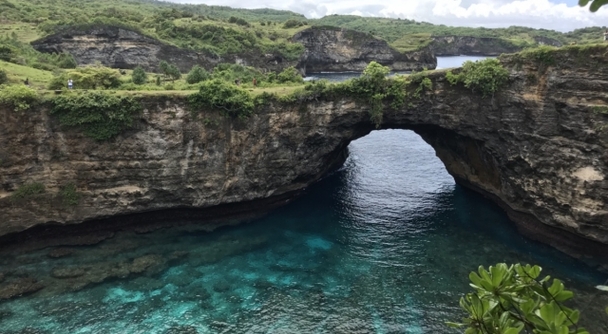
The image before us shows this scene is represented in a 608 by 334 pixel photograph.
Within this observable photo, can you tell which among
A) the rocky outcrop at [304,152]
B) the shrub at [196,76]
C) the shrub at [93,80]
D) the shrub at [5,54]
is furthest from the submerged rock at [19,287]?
the shrub at [5,54]

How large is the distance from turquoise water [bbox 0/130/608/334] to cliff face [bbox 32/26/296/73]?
162 feet

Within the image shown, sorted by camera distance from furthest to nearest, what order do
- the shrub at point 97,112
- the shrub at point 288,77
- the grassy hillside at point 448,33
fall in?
the grassy hillside at point 448,33 → the shrub at point 288,77 → the shrub at point 97,112

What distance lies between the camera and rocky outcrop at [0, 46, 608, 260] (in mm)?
23094

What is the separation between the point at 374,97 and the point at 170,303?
1843cm

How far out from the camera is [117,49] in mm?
67250

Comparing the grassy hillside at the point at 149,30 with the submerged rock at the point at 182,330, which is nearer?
the submerged rock at the point at 182,330

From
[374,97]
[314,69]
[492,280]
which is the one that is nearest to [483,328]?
[492,280]

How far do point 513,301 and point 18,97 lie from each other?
27.2 meters

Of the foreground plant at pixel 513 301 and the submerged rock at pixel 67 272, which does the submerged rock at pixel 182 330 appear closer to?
the submerged rock at pixel 67 272

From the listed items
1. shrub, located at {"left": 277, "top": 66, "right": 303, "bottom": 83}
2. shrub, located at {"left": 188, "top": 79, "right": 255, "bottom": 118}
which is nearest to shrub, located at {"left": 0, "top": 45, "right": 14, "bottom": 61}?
shrub, located at {"left": 188, "top": 79, "right": 255, "bottom": 118}

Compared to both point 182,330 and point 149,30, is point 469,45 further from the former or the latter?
point 182,330

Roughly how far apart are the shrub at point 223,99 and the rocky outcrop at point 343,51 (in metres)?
71.0

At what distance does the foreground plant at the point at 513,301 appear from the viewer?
3.63m

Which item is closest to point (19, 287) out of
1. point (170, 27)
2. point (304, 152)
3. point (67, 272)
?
point (67, 272)
